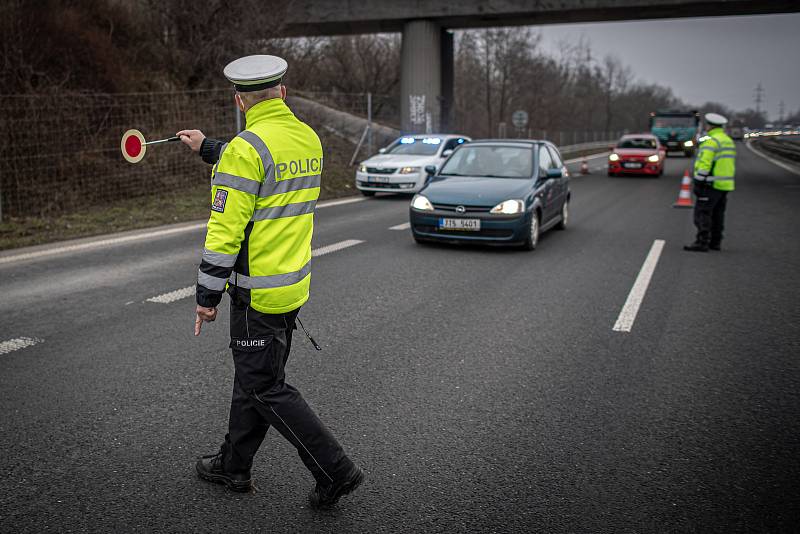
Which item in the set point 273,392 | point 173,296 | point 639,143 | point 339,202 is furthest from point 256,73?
point 639,143

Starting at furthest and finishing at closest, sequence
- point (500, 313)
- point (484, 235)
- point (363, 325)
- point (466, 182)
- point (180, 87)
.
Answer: point (180, 87)
point (466, 182)
point (484, 235)
point (500, 313)
point (363, 325)

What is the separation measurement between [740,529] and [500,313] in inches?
152

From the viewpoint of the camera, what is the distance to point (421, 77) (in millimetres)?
32406

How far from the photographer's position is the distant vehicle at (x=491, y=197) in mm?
10203

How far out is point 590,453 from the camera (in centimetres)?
397

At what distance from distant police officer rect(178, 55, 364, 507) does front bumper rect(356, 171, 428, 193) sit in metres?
14.7

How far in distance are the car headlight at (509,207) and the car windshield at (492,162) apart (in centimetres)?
110

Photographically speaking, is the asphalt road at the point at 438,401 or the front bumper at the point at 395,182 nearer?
the asphalt road at the point at 438,401

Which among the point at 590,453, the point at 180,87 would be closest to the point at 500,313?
the point at 590,453

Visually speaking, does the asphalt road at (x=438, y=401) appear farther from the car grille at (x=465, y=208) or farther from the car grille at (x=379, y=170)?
the car grille at (x=379, y=170)

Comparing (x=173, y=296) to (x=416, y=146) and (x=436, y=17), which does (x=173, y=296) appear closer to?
(x=416, y=146)


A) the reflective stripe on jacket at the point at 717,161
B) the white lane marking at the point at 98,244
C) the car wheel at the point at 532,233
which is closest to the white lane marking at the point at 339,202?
the white lane marking at the point at 98,244

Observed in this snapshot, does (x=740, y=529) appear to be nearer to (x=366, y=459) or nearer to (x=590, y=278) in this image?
(x=366, y=459)

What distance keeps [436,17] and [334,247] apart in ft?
73.9
